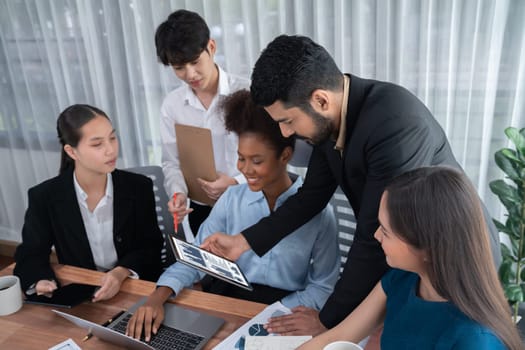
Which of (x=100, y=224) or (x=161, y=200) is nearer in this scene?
(x=100, y=224)

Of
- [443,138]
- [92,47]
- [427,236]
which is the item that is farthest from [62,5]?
[427,236]

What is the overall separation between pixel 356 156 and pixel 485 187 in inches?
48.2

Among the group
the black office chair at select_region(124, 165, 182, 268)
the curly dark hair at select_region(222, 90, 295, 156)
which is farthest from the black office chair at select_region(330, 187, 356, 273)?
the black office chair at select_region(124, 165, 182, 268)

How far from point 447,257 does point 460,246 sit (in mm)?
30

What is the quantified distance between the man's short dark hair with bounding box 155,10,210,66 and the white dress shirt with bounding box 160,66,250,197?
22cm

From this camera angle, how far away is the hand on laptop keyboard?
1269 mm

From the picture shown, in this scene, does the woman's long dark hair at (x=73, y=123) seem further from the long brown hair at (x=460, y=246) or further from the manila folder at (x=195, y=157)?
the long brown hair at (x=460, y=246)

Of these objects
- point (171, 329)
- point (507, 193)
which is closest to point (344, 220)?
point (507, 193)

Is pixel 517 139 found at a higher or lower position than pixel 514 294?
higher

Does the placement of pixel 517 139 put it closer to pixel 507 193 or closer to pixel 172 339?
pixel 507 193

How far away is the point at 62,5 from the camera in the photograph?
2766mm

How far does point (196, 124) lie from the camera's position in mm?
2096

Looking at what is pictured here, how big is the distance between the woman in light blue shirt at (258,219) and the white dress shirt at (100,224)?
1.39ft

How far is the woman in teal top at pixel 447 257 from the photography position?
0.86 meters
